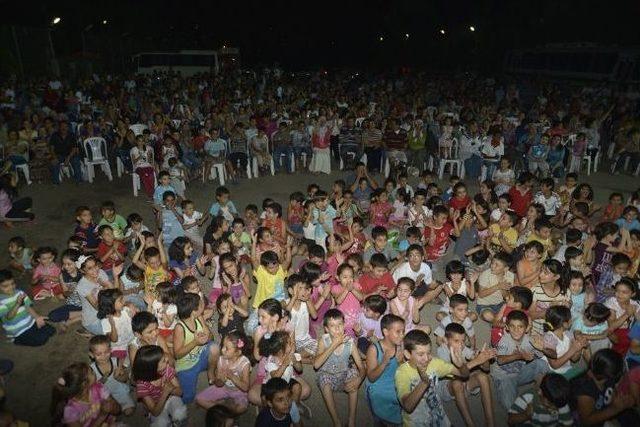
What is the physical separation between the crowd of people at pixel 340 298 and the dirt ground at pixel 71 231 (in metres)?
0.14

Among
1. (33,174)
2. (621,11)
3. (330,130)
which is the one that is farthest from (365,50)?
(33,174)

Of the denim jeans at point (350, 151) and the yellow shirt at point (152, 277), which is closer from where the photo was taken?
the yellow shirt at point (152, 277)

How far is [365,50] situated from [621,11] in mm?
20068

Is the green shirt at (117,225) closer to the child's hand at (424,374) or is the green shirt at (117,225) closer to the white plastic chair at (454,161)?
the child's hand at (424,374)

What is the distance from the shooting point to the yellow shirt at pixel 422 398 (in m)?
3.59

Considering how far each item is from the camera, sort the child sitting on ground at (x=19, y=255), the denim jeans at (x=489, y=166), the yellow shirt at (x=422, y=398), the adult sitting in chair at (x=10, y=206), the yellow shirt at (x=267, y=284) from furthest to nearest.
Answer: the denim jeans at (x=489, y=166) → the adult sitting in chair at (x=10, y=206) → the child sitting on ground at (x=19, y=255) → the yellow shirt at (x=267, y=284) → the yellow shirt at (x=422, y=398)

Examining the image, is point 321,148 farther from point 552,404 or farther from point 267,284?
point 552,404

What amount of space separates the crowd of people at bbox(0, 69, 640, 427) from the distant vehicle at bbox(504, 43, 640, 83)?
1098cm

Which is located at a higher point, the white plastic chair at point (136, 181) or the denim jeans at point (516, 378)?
the white plastic chair at point (136, 181)

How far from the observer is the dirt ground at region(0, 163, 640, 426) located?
4.40 metres

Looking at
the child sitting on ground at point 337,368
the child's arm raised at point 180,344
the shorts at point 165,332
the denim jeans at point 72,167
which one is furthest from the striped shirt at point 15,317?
the denim jeans at point 72,167

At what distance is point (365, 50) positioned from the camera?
40969mm

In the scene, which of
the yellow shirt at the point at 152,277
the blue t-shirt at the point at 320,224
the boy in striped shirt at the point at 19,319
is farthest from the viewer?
the blue t-shirt at the point at 320,224

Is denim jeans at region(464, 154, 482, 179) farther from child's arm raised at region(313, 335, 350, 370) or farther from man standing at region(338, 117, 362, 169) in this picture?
child's arm raised at region(313, 335, 350, 370)
